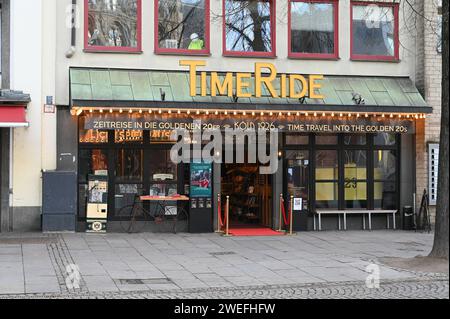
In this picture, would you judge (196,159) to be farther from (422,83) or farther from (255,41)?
(422,83)

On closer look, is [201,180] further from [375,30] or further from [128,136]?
[375,30]

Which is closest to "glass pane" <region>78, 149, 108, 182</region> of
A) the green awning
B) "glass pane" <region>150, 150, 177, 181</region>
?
"glass pane" <region>150, 150, 177, 181</region>

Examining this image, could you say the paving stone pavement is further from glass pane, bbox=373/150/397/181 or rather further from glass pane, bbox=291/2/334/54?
glass pane, bbox=291/2/334/54

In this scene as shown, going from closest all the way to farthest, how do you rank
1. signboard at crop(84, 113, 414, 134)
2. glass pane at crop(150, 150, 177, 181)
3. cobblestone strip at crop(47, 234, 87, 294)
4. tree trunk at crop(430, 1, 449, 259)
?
cobblestone strip at crop(47, 234, 87, 294), tree trunk at crop(430, 1, 449, 259), signboard at crop(84, 113, 414, 134), glass pane at crop(150, 150, 177, 181)

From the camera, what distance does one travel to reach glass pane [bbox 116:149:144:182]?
671 inches

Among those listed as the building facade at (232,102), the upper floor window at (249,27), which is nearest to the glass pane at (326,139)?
the building facade at (232,102)

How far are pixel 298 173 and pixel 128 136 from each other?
4.61 metres

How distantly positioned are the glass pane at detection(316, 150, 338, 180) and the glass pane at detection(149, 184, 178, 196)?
3921 mm

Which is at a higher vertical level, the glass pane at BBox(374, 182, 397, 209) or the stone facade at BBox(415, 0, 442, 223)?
the stone facade at BBox(415, 0, 442, 223)

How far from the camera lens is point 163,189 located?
17.3 metres

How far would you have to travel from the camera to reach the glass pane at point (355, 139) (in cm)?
A: 1833

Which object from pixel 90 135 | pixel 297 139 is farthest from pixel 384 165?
pixel 90 135

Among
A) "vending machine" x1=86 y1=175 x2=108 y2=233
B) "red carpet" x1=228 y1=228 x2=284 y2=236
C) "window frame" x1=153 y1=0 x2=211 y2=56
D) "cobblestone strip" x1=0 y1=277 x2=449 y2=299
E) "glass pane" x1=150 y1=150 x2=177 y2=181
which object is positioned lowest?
"red carpet" x1=228 y1=228 x2=284 y2=236

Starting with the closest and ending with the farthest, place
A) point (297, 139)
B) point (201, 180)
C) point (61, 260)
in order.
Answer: point (61, 260) < point (201, 180) < point (297, 139)
